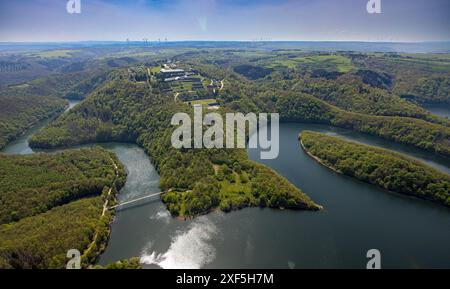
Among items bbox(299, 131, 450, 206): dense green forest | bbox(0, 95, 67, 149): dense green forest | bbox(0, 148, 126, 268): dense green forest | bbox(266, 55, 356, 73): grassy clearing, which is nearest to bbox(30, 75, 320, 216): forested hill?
bbox(0, 148, 126, 268): dense green forest

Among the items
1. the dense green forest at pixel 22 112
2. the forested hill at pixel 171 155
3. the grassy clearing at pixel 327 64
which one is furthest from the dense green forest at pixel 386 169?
the grassy clearing at pixel 327 64

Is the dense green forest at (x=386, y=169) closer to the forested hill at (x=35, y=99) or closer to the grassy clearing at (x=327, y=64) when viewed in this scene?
the forested hill at (x=35, y=99)

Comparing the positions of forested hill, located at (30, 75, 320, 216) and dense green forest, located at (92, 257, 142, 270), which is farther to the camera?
forested hill, located at (30, 75, 320, 216)

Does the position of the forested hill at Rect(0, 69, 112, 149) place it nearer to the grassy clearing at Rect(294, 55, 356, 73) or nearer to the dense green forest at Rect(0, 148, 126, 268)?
the dense green forest at Rect(0, 148, 126, 268)

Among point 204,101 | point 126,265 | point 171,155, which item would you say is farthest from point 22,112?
point 126,265

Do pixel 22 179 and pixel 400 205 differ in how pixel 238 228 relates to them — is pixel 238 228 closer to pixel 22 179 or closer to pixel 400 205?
pixel 400 205

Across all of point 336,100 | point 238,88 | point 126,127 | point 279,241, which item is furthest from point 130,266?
point 336,100
